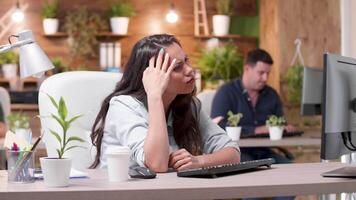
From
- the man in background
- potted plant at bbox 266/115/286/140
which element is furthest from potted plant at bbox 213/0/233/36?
potted plant at bbox 266/115/286/140

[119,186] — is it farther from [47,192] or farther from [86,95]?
[86,95]

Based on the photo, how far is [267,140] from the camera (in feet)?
13.4

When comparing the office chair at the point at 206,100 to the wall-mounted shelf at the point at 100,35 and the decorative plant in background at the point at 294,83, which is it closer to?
the decorative plant in background at the point at 294,83

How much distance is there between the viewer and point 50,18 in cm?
691

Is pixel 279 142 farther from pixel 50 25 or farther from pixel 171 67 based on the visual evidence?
pixel 50 25

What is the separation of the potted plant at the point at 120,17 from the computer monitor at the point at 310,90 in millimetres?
3217

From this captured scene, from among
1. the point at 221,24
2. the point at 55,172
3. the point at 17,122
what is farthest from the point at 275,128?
the point at 221,24

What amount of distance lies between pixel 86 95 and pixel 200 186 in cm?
105

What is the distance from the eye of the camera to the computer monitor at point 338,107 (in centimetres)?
202

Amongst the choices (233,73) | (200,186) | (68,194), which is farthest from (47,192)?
(233,73)

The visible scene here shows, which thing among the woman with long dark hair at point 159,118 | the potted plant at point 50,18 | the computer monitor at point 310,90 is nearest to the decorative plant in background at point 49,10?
the potted plant at point 50,18

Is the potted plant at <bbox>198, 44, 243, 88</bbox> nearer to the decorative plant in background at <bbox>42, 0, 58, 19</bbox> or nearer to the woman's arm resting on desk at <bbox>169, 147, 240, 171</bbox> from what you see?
the decorative plant in background at <bbox>42, 0, 58, 19</bbox>

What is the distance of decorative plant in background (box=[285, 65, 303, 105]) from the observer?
21.2 feet

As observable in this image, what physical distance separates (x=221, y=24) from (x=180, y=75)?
4976 mm
